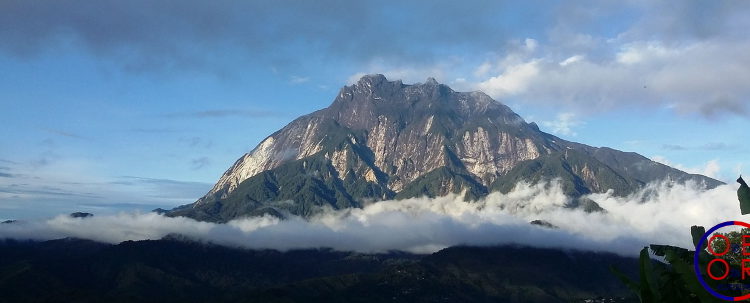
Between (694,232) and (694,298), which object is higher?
(694,232)

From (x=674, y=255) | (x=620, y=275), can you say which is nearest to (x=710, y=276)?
(x=674, y=255)

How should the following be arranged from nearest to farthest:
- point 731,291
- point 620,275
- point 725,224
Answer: point 725,224 → point 620,275 → point 731,291

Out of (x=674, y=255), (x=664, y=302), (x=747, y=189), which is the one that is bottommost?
(x=664, y=302)

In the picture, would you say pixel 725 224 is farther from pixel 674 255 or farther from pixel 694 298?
pixel 694 298

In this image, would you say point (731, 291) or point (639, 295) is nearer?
point (639, 295)

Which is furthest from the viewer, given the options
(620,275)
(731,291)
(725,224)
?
(731,291)

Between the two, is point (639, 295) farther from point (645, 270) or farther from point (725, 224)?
point (725, 224)

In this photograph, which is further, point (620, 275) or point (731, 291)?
point (731, 291)

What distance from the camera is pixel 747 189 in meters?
31.9

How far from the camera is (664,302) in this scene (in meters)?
32.2

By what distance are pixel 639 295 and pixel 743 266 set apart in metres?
5.40

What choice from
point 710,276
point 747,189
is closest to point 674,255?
point 710,276

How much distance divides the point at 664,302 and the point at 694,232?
13.3ft

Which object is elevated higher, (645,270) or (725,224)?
(725,224)
